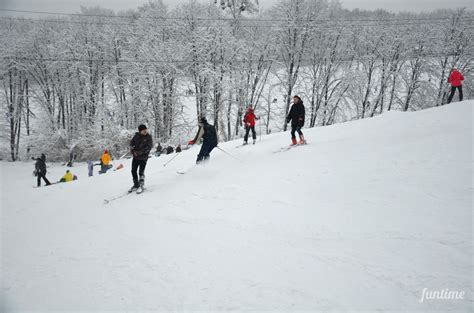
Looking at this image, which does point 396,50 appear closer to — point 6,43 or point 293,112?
point 293,112

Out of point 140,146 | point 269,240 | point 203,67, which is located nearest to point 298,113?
point 140,146

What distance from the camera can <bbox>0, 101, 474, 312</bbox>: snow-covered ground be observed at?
2.97 m

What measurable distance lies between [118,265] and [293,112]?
7.43 meters

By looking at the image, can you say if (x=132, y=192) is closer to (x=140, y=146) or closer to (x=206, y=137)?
(x=140, y=146)

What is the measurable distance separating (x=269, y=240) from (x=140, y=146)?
4.79m

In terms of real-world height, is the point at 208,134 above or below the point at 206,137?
above

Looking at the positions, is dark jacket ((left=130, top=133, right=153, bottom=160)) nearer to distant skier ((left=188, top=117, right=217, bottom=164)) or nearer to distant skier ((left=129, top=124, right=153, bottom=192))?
distant skier ((left=129, top=124, right=153, bottom=192))

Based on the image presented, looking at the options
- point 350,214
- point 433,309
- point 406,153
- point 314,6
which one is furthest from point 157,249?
point 314,6

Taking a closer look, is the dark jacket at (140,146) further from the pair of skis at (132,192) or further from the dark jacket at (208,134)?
the dark jacket at (208,134)

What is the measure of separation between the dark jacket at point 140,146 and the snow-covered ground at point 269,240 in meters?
1.10

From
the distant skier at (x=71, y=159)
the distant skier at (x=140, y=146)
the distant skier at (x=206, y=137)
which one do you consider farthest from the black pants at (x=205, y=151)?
the distant skier at (x=71, y=159)

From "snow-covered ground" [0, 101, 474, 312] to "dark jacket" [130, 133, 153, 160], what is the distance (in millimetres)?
1095

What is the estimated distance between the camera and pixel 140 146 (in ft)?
23.4

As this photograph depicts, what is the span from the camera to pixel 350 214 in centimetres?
443
